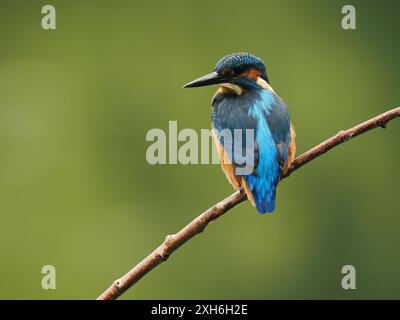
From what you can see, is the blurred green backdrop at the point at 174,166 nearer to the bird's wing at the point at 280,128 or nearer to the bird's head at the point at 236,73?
the bird's head at the point at 236,73

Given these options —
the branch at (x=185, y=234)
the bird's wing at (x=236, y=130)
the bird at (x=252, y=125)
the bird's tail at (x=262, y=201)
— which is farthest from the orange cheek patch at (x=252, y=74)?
the branch at (x=185, y=234)

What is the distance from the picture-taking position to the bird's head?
12.4 ft

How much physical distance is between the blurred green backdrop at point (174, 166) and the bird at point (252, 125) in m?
2.95

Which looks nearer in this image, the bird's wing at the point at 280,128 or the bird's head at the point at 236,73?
the bird's wing at the point at 280,128

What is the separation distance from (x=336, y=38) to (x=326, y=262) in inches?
82.4

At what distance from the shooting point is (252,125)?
3.60 m

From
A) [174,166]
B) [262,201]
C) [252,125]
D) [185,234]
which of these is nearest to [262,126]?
[252,125]

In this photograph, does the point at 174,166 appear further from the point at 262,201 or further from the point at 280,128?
the point at 262,201

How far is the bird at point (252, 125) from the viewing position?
346 cm

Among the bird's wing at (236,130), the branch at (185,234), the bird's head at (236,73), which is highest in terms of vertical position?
the bird's head at (236,73)

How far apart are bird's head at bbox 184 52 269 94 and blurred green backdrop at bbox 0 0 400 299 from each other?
9.57 feet

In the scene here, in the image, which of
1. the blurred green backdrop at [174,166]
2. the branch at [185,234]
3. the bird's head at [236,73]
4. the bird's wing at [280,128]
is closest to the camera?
the branch at [185,234]

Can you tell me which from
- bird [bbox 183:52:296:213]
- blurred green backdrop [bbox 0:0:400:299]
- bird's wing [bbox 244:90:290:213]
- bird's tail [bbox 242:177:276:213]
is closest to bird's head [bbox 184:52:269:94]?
bird [bbox 183:52:296:213]

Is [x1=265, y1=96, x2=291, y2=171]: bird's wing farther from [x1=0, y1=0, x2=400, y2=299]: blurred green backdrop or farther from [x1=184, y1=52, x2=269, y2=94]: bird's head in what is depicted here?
[x1=0, y1=0, x2=400, y2=299]: blurred green backdrop
